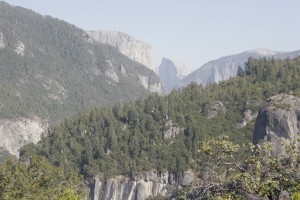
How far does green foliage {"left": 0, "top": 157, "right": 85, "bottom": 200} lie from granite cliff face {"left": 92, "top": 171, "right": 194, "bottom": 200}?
371ft

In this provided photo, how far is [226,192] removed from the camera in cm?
2767

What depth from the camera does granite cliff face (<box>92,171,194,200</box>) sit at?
188 m

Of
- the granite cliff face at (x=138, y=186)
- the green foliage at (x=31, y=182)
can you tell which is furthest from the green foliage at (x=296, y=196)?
the granite cliff face at (x=138, y=186)

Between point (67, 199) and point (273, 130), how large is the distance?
449 feet

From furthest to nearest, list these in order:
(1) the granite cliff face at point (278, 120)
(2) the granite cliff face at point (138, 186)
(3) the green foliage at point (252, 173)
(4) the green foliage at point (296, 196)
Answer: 1. (2) the granite cliff face at point (138, 186)
2. (1) the granite cliff face at point (278, 120)
3. (3) the green foliage at point (252, 173)
4. (4) the green foliage at point (296, 196)

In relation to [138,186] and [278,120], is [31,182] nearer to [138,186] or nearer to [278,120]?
[278,120]

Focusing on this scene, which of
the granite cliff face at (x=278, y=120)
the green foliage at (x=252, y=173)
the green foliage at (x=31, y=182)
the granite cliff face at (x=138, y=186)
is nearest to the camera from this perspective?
the green foliage at (x=252, y=173)

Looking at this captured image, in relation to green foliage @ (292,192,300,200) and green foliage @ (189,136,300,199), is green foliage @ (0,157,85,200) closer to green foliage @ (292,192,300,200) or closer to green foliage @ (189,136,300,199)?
green foliage @ (189,136,300,199)

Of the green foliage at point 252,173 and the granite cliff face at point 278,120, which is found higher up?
the granite cliff face at point 278,120

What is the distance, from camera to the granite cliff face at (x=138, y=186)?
616 ft

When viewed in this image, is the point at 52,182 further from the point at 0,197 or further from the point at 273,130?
the point at 273,130

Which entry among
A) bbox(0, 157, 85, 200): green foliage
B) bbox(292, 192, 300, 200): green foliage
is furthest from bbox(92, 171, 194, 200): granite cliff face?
bbox(292, 192, 300, 200): green foliage

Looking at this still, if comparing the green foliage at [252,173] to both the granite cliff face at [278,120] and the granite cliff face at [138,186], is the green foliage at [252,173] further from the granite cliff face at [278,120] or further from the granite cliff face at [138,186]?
the granite cliff face at [138,186]

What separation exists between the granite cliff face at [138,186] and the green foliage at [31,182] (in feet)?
371
